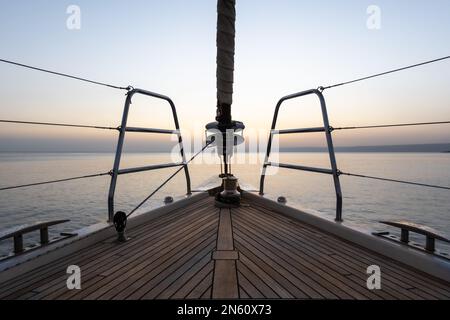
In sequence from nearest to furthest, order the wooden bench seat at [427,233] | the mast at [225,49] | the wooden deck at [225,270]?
the wooden deck at [225,270], the wooden bench seat at [427,233], the mast at [225,49]

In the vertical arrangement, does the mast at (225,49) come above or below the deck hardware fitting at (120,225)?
above

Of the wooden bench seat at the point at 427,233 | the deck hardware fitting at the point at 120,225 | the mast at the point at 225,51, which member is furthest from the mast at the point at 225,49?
the wooden bench seat at the point at 427,233

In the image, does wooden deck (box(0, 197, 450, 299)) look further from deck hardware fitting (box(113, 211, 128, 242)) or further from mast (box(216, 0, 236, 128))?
mast (box(216, 0, 236, 128))

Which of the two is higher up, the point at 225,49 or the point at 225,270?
the point at 225,49

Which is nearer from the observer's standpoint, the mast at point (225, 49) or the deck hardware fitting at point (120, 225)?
the deck hardware fitting at point (120, 225)

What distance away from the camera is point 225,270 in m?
2.11

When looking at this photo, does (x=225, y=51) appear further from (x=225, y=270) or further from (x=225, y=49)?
(x=225, y=270)

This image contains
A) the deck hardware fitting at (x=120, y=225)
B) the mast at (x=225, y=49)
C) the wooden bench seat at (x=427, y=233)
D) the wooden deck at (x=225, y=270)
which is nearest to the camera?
the wooden deck at (x=225, y=270)

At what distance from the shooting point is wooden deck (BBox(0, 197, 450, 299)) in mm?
1779

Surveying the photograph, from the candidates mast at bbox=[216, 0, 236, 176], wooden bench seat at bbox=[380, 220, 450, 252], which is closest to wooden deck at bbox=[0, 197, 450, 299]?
wooden bench seat at bbox=[380, 220, 450, 252]

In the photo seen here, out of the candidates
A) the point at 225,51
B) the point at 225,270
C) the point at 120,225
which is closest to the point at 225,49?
the point at 225,51

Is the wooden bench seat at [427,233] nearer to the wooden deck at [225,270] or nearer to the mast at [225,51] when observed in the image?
the wooden deck at [225,270]

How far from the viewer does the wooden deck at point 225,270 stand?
1779mm
